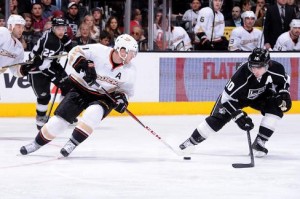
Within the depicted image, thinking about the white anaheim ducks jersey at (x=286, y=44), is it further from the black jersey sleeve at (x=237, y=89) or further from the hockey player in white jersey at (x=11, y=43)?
the black jersey sleeve at (x=237, y=89)

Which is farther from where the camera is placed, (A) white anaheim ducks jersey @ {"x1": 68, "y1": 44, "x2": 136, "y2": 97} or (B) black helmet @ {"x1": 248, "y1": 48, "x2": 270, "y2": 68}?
(A) white anaheim ducks jersey @ {"x1": 68, "y1": 44, "x2": 136, "y2": 97}

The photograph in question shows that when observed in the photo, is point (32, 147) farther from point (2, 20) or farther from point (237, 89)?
point (2, 20)

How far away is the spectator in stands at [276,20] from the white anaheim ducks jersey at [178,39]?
0.79m

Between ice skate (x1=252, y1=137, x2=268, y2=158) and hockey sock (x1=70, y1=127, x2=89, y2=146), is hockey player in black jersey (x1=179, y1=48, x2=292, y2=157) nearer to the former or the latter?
ice skate (x1=252, y1=137, x2=268, y2=158)

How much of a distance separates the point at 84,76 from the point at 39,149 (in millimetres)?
803

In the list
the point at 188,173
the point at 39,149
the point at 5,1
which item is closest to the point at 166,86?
the point at 5,1

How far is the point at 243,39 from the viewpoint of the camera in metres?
9.02

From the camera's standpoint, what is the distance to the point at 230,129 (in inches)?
308

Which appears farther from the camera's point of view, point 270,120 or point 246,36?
point 246,36

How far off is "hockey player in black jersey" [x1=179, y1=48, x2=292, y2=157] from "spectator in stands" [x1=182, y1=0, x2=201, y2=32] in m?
3.10

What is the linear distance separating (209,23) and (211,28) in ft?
0.20

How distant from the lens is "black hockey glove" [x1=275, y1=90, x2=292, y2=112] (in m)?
5.91

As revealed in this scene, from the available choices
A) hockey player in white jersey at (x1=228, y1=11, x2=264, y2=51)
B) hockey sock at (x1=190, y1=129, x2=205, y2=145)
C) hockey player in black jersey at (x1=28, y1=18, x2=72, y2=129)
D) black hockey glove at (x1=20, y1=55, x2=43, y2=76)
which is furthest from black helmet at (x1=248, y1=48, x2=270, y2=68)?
hockey player in white jersey at (x1=228, y1=11, x2=264, y2=51)

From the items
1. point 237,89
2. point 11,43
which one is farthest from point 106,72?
point 11,43
